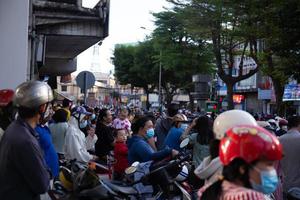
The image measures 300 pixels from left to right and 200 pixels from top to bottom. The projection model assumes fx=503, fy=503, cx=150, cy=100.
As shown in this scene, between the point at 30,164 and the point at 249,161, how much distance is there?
1.75m

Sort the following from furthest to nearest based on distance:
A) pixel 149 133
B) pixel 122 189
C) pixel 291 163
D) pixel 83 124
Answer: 1. pixel 83 124
2. pixel 149 133
3. pixel 291 163
4. pixel 122 189

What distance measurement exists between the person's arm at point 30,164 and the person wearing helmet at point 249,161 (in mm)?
1522

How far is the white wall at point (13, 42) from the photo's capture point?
9148 mm

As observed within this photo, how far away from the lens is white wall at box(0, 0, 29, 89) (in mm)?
9148

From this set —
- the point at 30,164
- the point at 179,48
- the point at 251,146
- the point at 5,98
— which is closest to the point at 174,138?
the point at 5,98

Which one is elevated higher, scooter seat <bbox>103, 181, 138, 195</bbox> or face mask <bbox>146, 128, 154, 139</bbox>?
face mask <bbox>146, 128, 154, 139</bbox>

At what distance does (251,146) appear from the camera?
246 cm

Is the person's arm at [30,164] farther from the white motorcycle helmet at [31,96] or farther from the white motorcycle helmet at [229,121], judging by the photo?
the white motorcycle helmet at [229,121]

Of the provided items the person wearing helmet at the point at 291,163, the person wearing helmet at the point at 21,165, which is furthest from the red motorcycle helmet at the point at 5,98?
the person wearing helmet at the point at 291,163

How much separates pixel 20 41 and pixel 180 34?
29805 millimetres

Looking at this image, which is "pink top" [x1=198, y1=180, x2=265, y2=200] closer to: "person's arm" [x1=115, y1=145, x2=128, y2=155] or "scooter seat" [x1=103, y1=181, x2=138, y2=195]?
"scooter seat" [x1=103, y1=181, x2=138, y2=195]

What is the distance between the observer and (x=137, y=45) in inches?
2125

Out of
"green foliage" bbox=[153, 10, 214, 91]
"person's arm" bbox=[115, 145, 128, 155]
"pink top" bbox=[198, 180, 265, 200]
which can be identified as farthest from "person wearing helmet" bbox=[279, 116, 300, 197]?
"green foliage" bbox=[153, 10, 214, 91]

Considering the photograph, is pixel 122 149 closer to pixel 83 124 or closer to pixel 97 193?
pixel 97 193
